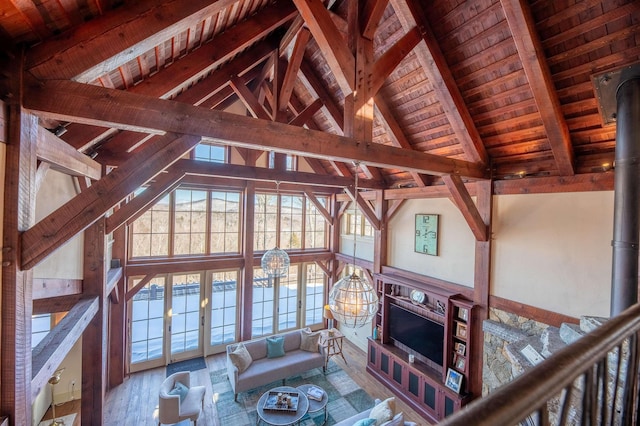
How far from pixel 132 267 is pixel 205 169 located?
319 centimetres

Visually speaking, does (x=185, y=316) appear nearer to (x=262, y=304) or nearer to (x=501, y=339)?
(x=262, y=304)

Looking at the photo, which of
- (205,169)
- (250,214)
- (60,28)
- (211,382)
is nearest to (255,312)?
(211,382)

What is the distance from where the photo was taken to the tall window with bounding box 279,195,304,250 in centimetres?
852

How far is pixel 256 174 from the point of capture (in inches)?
229

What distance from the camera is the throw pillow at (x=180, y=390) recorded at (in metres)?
4.87

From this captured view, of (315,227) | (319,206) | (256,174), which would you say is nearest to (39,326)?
(256,174)

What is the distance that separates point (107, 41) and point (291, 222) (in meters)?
6.99

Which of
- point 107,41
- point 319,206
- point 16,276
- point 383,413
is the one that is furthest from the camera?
point 319,206

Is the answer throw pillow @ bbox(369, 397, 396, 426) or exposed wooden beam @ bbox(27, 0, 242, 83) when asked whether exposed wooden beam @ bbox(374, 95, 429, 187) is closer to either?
exposed wooden beam @ bbox(27, 0, 242, 83)

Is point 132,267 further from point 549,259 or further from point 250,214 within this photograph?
point 549,259

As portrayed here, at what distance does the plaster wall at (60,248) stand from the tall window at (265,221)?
4.49m

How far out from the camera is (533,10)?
2.95m

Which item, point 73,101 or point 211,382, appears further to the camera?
point 211,382

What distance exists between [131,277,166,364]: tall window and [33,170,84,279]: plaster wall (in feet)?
11.1
